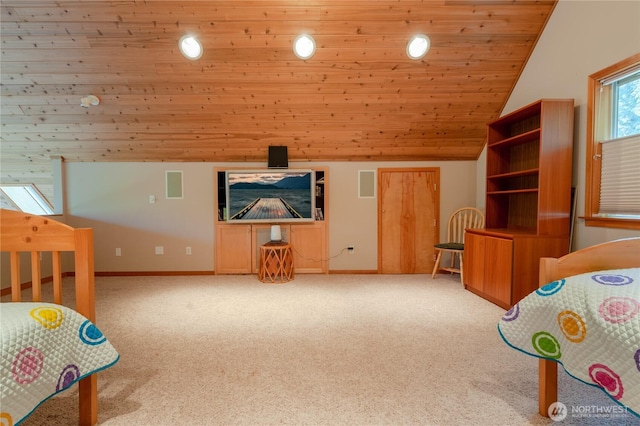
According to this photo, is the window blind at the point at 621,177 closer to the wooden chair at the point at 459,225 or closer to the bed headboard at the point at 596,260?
the bed headboard at the point at 596,260

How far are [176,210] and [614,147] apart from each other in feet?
16.6

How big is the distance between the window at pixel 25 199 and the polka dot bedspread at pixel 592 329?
260 inches

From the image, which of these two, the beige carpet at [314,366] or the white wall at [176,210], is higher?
the white wall at [176,210]

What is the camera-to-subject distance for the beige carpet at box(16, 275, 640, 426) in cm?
150

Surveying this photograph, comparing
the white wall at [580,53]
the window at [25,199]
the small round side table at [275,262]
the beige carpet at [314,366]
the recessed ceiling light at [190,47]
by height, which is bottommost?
the beige carpet at [314,366]

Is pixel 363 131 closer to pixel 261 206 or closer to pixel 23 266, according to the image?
pixel 261 206

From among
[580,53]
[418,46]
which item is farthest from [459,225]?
[418,46]

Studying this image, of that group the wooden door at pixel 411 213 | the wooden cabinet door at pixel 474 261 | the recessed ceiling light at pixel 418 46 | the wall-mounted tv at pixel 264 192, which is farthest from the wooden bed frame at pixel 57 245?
the wooden door at pixel 411 213

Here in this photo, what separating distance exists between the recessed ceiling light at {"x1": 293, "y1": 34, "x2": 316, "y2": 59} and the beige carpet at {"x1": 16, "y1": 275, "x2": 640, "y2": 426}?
2665 millimetres

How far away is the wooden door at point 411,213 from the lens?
463cm

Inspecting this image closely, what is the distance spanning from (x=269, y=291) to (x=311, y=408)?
2.23 metres

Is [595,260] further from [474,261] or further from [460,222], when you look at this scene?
[460,222]

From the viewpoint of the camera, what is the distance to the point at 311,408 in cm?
154

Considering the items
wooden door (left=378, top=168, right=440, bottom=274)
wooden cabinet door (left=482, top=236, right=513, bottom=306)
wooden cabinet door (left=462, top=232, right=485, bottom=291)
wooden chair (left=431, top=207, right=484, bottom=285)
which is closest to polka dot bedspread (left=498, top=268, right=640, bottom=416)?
wooden cabinet door (left=482, top=236, right=513, bottom=306)
